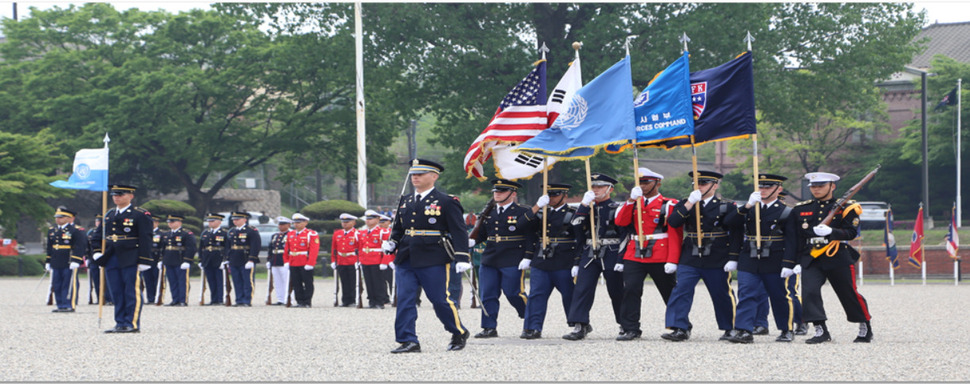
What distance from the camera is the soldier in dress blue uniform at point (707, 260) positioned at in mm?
11164

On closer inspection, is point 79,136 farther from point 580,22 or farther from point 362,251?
point 362,251

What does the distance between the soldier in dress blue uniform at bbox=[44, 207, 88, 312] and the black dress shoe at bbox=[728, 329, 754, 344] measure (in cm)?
1129

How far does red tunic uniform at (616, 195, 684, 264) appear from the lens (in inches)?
446

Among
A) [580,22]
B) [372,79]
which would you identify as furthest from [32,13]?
[580,22]

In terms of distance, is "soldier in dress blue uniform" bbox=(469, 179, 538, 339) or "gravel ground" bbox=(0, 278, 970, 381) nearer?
"gravel ground" bbox=(0, 278, 970, 381)

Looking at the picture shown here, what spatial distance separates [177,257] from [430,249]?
467 inches

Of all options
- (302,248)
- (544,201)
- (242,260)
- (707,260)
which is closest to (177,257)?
(242,260)

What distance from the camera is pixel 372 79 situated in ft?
113

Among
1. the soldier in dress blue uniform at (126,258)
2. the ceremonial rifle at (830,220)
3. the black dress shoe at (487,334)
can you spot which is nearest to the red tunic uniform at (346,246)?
the soldier in dress blue uniform at (126,258)

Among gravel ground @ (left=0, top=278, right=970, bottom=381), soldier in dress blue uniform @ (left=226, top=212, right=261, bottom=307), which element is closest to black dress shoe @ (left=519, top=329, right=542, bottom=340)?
gravel ground @ (left=0, top=278, right=970, bottom=381)

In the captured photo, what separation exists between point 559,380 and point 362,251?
1190 centimetres

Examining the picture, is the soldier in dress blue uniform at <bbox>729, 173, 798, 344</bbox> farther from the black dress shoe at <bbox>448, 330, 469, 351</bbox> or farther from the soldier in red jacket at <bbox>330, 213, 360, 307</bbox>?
the soldier in red jacket at <bbox>330, 213, 360, 307</bbox>

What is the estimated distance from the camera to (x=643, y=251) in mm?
11297

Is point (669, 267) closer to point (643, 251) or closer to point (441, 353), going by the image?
point (643, 251)
